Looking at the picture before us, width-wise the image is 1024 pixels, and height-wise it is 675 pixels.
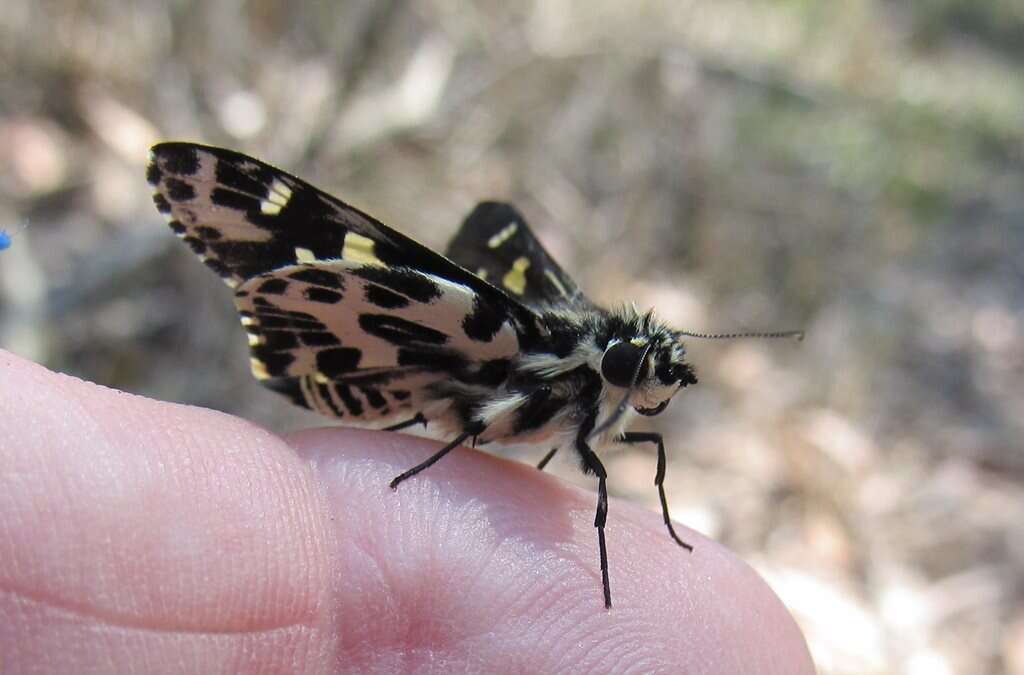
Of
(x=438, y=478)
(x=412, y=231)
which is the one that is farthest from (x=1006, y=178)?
(x=438, y=478)

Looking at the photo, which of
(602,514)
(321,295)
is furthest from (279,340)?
(602,514)

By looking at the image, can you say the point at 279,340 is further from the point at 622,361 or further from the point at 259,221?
the point at 622,361

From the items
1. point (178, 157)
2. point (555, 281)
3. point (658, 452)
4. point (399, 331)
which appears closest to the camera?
point (178, 157)

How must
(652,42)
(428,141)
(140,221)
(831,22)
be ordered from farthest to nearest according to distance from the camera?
(831,22) → (652,42) → (428,141) → (140,221)

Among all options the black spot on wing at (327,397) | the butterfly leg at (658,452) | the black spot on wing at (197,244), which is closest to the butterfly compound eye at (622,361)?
the butterfly leg at (658,452)

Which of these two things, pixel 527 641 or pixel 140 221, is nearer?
pixel 527 641

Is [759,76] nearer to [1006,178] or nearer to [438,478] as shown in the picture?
[1006,178]
